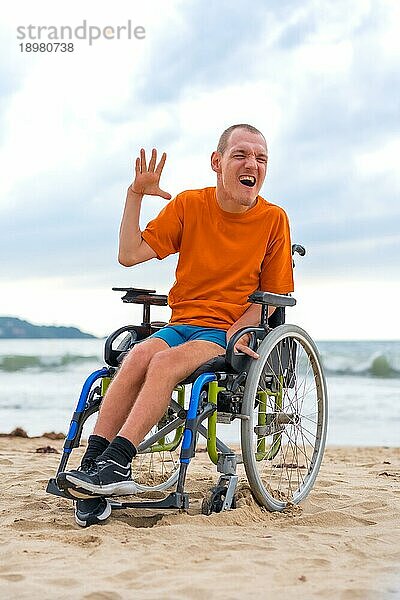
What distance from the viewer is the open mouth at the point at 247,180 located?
12.3 ft

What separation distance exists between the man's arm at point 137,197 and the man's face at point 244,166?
261 mm

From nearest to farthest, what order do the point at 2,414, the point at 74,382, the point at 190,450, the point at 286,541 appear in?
1. the point at 286,541
2. the point at 190,450
3. the point at 2,414
4. the point at 74,382

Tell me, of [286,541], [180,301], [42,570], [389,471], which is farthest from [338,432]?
[42,570]

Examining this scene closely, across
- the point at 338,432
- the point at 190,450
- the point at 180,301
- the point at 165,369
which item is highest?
the point at 180,301

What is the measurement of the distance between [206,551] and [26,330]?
18731 millimetres

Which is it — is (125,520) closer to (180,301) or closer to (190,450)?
(190,450)

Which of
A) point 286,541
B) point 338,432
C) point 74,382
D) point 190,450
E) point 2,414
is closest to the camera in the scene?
point 286,541

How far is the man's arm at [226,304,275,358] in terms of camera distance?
347cm

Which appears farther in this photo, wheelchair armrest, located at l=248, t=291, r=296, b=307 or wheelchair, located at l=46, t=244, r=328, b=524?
wheelchair armrest, located at l=248, t=291, r=296, b=307

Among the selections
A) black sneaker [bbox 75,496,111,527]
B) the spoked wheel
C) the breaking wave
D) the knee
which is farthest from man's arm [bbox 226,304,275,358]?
the breaking wave

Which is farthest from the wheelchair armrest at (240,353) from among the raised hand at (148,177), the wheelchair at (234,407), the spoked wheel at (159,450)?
the raised hand at (148,177)

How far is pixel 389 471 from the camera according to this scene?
512cm

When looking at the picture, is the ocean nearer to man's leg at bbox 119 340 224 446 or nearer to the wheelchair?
the wheelchair

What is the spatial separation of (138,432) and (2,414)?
6.78m
